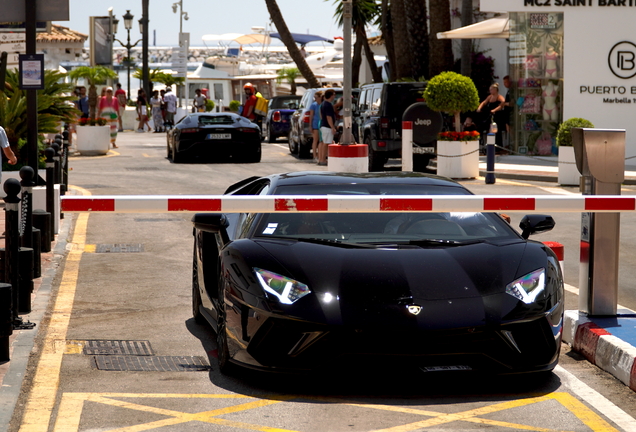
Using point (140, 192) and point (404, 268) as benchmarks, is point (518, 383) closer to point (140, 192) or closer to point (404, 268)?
point (404, 268)

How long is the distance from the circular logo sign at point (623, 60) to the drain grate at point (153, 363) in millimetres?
18964

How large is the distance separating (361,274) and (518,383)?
1.12m

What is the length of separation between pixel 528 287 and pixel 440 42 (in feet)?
77.3

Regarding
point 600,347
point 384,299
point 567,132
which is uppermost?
point 567,132

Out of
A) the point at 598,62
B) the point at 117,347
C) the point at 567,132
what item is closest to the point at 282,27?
the point at 598,62

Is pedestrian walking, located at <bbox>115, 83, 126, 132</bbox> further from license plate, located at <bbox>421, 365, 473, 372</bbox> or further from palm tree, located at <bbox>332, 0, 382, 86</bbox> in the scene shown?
license plate, located at <bbox>421, 365, 473, 372</bbox>

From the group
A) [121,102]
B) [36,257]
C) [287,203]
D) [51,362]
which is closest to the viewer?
[287,203]

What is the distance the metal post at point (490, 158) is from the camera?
63.5ft

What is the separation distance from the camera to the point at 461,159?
20891 mm

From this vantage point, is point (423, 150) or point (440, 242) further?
point (423, 150)

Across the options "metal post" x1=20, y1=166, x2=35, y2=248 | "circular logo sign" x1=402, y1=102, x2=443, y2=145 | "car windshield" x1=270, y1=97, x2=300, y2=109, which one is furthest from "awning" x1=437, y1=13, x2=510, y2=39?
"metal post" x1=20, y1=166, x2=35, y2=248

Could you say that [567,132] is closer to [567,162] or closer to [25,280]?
[567,162]

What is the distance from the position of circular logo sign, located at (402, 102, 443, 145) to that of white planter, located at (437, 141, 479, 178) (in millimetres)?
1286

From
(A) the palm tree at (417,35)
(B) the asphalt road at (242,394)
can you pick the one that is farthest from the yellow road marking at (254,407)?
(A) the palm tree at (417,35)
